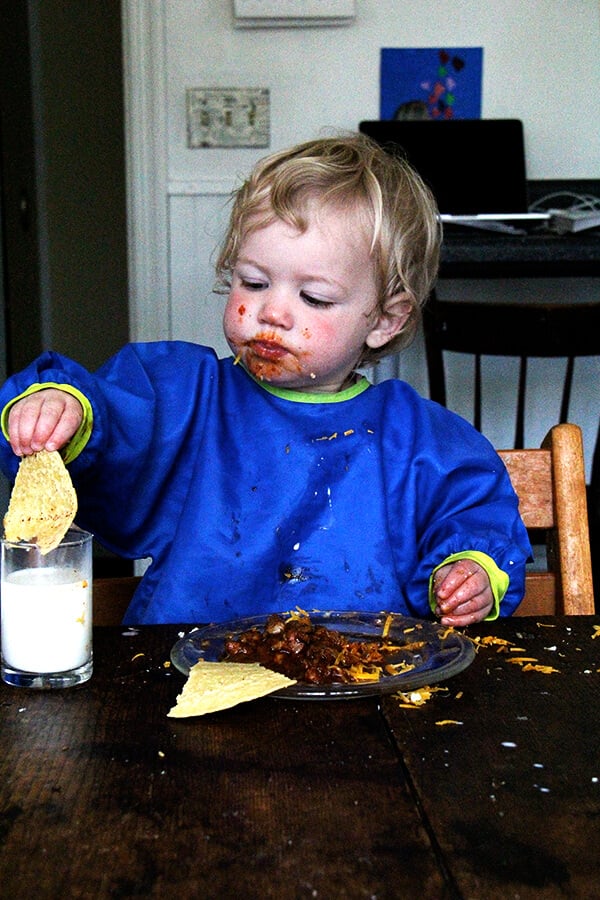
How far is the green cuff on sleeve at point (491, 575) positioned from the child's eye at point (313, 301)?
0.33m

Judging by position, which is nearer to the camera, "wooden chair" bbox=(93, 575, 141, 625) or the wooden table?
the wooden table

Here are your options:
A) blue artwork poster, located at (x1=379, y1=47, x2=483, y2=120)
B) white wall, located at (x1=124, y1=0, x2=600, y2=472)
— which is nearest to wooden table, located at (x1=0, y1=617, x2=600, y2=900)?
white wall, located at (x1=124, y1=0, x2=600, y2=472)

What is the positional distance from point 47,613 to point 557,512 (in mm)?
654

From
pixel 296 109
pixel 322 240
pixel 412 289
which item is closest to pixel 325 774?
pixel 322 240

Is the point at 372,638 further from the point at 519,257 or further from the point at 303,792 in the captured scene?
the point at 519,257

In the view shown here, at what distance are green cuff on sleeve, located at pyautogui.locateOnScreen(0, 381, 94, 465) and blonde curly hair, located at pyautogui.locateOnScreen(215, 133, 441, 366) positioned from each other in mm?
323

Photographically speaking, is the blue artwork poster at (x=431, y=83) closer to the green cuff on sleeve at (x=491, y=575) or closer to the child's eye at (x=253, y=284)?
the child's eye at (x=253, y=284)

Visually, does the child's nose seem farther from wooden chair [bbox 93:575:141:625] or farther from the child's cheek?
wooden chair [bbox 93:575:141:625]

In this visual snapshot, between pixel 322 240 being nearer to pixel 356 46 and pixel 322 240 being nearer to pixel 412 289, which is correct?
pixel 412 289

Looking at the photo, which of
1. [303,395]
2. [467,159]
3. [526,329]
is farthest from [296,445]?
[467,159]

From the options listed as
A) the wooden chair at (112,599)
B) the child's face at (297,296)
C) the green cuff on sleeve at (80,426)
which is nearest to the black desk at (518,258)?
the child's face at (297,296)

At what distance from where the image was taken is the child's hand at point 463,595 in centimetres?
106

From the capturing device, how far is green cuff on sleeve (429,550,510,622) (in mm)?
1118

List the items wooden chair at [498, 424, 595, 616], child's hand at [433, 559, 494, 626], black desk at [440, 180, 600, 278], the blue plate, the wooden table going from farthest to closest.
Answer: black desk at [440, 180, 600, 278] → wooden chair at [498, 424, 595, 616] → child's hand at [433, 559, 494, 626] → the blue plate → the wooden table
